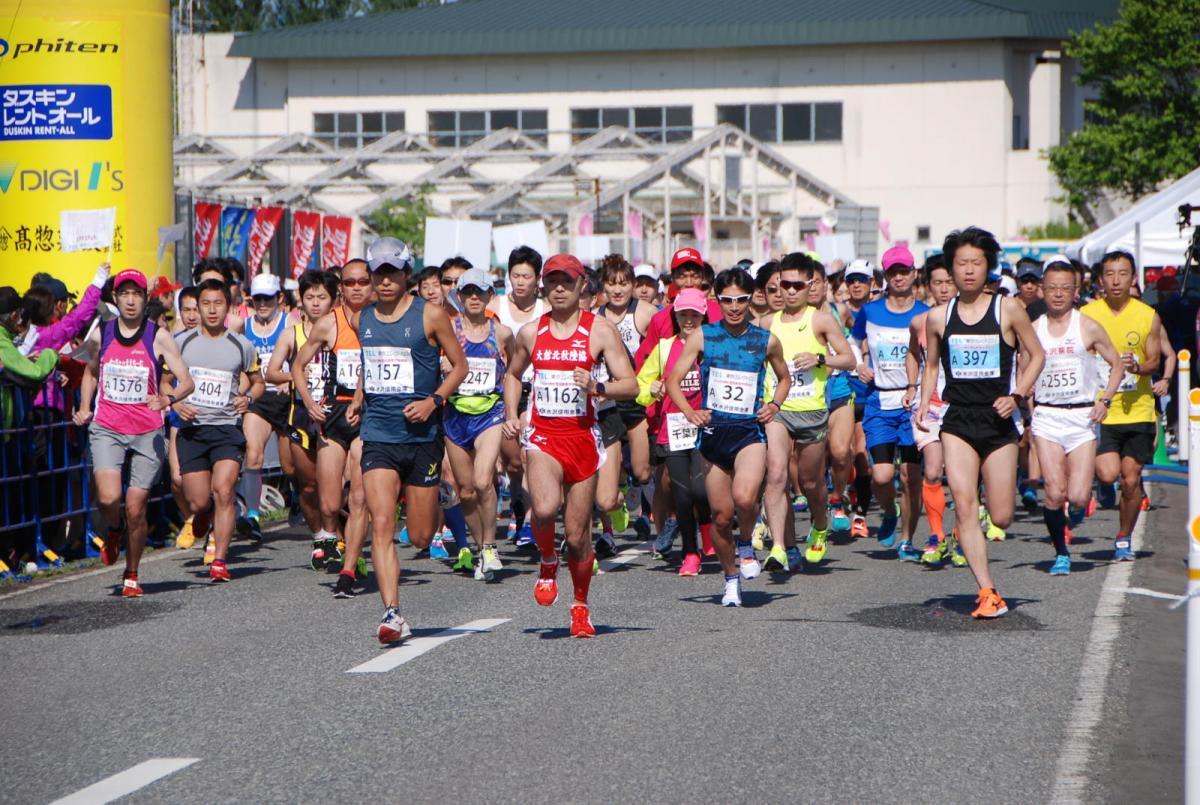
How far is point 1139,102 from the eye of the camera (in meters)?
54.2

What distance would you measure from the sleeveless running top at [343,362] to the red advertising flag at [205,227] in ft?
34.0

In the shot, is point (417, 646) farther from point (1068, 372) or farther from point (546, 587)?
point (1068, 372)

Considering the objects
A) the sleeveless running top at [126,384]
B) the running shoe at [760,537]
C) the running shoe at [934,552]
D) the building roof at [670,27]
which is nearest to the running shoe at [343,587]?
the sleeveless running top at [126,384]

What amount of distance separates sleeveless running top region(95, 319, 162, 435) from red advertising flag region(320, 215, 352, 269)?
14.5 meters

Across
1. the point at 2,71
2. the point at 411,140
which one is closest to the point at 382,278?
the point at 2,71

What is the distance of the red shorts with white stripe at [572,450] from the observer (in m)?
9.74

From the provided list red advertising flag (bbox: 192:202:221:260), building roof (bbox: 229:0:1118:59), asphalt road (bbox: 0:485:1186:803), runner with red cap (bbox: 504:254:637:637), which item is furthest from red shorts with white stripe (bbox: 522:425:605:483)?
building roof (bbox: 229:0:1118:59)

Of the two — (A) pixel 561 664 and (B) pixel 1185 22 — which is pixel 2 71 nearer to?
(A) pixel 561 664

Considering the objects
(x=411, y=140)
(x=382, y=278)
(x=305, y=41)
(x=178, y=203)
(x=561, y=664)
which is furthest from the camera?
(x=305, y=41)

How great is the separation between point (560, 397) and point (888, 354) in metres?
4.55

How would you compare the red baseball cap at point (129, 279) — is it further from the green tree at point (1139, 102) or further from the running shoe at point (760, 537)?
the green tree at point (1139, 102)

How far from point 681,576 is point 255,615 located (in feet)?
10.0

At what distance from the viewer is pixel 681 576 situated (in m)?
12.4

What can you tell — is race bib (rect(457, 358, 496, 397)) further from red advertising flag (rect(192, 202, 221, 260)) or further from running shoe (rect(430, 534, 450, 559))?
red advertising flag (rect(192, 202, 221, 260))
